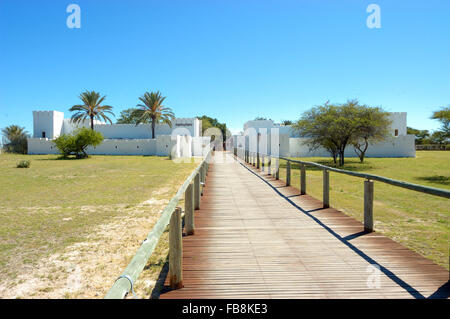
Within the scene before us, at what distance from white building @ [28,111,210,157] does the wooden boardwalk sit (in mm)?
23994

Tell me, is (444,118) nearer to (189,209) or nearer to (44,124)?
(189,209)

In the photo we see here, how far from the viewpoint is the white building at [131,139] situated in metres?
37.6

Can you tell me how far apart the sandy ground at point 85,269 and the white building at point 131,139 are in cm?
2330

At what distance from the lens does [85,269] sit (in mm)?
4359

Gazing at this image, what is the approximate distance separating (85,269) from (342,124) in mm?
22867

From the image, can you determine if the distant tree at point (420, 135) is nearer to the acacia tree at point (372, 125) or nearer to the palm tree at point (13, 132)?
the acacia tree at point (372, 125)

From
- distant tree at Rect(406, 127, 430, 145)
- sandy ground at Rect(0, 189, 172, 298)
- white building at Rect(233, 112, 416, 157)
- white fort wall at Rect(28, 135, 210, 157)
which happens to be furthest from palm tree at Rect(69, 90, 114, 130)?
distant tree at Rect(406, 127, 430, 145)

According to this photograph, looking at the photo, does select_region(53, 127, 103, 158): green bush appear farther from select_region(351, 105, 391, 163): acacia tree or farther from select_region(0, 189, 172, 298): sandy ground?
select_region(0, 189, 172, 298): sandy ground

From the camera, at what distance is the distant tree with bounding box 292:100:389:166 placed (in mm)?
23297

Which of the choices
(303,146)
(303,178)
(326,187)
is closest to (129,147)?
(303,146)

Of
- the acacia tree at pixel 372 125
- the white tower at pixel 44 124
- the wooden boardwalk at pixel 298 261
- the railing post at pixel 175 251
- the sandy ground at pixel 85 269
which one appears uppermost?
the white tower at pixel 44 124

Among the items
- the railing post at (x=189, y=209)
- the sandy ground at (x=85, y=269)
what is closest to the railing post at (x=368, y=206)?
the railing post at (x=189, y=209)
